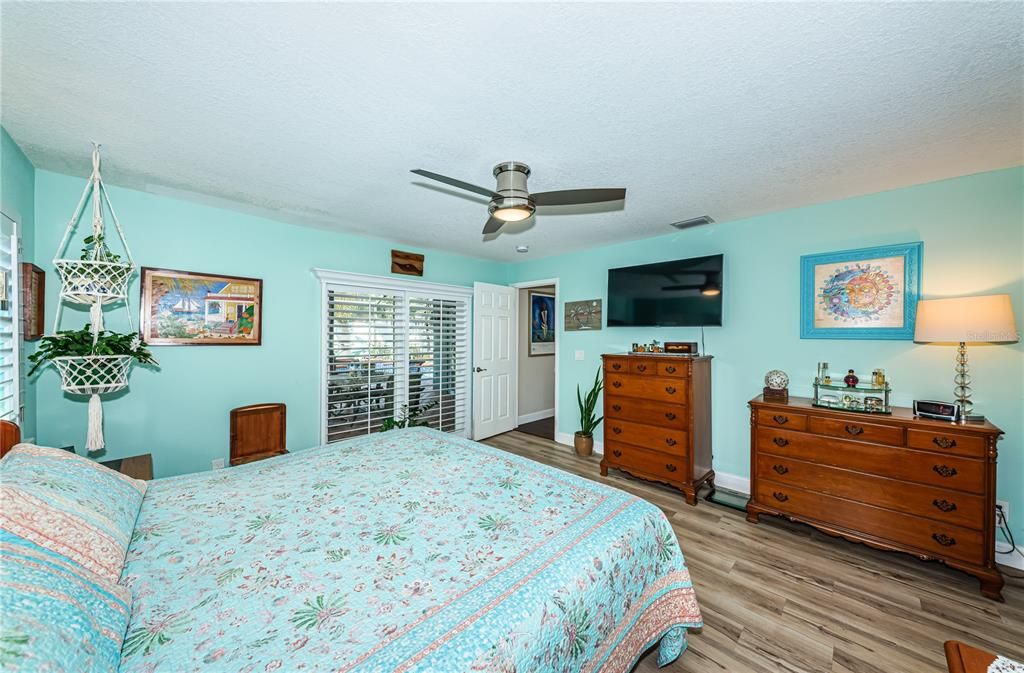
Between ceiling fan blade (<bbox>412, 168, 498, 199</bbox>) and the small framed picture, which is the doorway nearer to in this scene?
the small framed picture

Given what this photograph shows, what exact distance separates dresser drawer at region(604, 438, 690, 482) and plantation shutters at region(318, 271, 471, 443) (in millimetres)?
1996

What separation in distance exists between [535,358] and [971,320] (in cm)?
466

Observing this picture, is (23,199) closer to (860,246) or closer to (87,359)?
(87,359)

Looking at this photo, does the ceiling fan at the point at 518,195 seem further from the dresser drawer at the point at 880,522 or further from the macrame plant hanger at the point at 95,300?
the dresser drawer at the point at 880,522

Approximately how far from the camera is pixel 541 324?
20.5 feet

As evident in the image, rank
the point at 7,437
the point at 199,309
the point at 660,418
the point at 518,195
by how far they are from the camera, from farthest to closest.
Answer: the point at 660,418 < the point at 199,309 < the point at 518,195 < the point at 7,437

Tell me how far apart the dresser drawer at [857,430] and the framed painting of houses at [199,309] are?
4.47 m

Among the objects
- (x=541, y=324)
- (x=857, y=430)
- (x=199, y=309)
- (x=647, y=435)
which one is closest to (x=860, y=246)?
(x=857, y=430)

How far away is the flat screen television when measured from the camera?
3.38 metres

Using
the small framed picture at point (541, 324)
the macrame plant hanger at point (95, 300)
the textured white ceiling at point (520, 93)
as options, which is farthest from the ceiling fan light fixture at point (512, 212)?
the small framed picture at point (541, 324)

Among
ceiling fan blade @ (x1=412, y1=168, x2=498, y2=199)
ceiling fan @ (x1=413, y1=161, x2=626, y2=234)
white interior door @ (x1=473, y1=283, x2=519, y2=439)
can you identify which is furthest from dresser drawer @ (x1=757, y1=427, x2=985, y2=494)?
white interior door @ (x1=473, y1=283, x2=519, y2=439)

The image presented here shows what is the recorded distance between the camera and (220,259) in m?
3.07

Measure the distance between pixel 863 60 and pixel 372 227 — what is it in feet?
11.4

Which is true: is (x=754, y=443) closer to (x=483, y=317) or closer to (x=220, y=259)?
(x=483, y=317)
